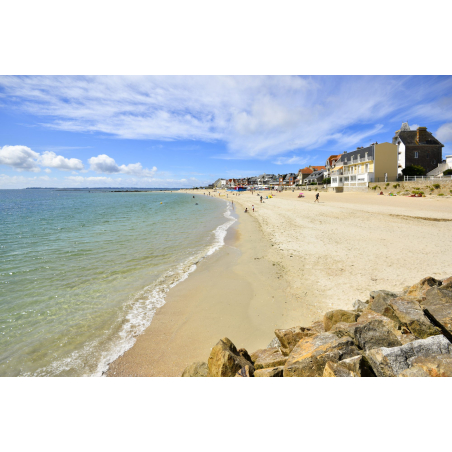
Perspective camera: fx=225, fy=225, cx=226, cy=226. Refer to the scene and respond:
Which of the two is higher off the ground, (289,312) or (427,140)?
(427,140)

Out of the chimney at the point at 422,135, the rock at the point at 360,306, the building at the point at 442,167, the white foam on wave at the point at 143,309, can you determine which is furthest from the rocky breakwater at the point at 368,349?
the chimney at the point at 422,135

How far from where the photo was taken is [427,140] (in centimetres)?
4806

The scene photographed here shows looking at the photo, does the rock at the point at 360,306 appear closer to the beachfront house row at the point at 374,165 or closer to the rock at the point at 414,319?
the rock at the point at 414,319

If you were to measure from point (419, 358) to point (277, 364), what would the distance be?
202 centimetres

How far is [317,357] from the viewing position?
3.34 m

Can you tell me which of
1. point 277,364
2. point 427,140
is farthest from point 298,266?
point 427,140

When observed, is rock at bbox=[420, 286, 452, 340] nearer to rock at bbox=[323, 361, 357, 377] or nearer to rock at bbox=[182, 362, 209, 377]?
rock at bbox=[323, 361, 357, 377]

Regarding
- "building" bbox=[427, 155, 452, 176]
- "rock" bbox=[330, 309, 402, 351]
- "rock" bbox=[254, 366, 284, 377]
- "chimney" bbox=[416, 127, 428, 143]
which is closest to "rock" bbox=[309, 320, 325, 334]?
"rock" bbox=[330, 309, 402, 351]

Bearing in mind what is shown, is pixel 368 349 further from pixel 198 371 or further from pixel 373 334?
pixel 198 371

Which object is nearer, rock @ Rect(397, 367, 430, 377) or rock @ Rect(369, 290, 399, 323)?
rock @ Rect(397, 367, 430, 377)

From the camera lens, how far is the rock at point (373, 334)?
3531 mm

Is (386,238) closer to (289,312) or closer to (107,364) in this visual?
(289,312)

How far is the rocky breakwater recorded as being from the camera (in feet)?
9.69

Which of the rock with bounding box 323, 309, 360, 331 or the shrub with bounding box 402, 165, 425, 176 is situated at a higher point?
the shrub with bounding box 402, 165, 425, 176
